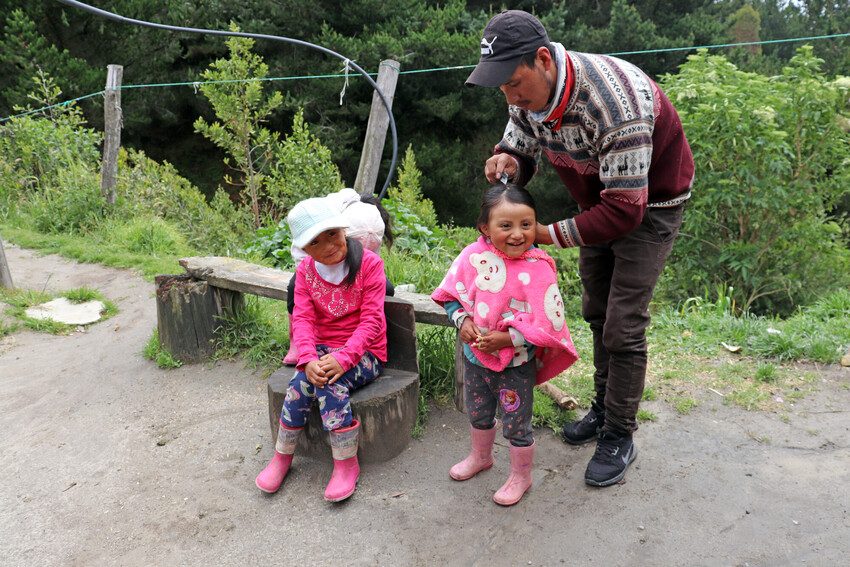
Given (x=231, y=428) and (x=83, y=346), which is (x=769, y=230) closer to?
(x=231, y=428)

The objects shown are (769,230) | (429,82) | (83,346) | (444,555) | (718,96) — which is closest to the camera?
(444,555)

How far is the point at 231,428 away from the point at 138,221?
4558 millimetres

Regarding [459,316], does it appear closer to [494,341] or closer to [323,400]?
[494,341]

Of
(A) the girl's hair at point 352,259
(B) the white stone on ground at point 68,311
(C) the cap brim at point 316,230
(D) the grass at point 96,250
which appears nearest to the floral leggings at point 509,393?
(A) the girl's hair at point 352,259

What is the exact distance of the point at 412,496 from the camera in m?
2.76

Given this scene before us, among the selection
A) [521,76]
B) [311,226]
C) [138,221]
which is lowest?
[138,221]

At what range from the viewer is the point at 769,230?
18.2 feet

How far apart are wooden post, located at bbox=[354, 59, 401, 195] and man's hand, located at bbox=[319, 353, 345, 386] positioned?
281 centimetres

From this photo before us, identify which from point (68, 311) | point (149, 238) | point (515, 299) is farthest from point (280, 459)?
point (149, 238)

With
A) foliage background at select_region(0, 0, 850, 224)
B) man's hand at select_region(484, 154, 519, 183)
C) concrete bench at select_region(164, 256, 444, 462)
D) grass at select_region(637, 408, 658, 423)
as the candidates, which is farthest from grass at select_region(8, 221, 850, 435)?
foliage background at select_region(0, 0, 850, 224)

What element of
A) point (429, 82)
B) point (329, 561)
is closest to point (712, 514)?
point (329, 561)

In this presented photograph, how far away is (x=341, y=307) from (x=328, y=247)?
322 mm

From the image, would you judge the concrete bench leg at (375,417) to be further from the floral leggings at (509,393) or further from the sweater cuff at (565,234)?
the sweater cuff at (565,234)

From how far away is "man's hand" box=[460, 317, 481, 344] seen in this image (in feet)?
8.19
